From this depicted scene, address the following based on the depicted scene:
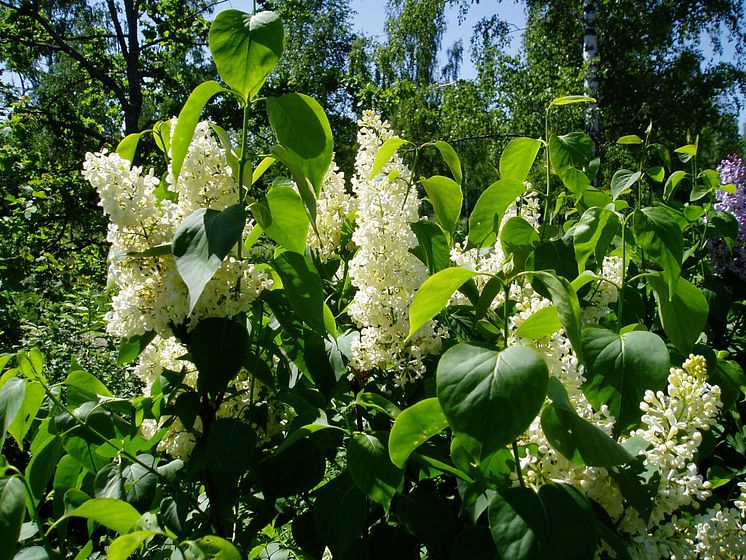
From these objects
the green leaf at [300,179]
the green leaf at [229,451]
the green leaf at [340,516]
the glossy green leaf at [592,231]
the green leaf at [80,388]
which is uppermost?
the green leaf at [300,179]

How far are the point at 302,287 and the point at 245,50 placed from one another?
1.23 ft

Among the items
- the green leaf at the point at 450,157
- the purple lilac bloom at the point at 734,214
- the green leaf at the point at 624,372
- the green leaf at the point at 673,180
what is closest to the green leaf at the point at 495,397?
the green leaf at the point at 624,372

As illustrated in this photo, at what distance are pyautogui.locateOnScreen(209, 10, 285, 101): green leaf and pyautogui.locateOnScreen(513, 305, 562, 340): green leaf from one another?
1.64 feet

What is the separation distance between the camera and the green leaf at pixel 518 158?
4.46ft

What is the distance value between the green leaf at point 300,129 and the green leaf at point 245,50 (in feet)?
0.19

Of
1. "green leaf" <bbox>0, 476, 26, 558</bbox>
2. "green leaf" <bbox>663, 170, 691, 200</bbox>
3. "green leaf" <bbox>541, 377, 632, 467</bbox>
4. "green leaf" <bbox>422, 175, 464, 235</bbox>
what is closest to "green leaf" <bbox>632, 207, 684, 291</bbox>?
"green leaf" <bbox>422, 175, 464, 235</bbox>

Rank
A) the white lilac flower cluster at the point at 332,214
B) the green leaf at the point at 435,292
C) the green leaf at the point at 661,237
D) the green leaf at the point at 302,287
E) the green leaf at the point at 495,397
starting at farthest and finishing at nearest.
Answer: the white lilac flower cluster at the point at 332,214 < the green leaf at the point at 661,237 < the green leaf at the point at 302,287 < the green leaf at the point at 435,292 < the green leaf at the point at 495,397

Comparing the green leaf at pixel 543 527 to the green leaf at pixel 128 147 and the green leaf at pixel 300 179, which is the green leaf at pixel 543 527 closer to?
the green leaf at pixel 300 179

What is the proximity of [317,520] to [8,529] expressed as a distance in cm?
42

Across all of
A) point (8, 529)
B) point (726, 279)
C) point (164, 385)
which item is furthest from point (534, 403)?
point (726, 279)

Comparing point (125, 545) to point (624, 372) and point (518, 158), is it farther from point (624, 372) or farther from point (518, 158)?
point (518, 158)

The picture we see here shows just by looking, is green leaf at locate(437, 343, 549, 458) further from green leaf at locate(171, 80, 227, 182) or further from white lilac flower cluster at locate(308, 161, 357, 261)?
white lilac flower cluster at locate(308, 161, 357, 261)

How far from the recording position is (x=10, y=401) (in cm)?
93

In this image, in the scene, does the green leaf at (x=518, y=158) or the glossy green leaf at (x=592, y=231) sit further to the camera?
the green leaf at (x=518, y=158)
